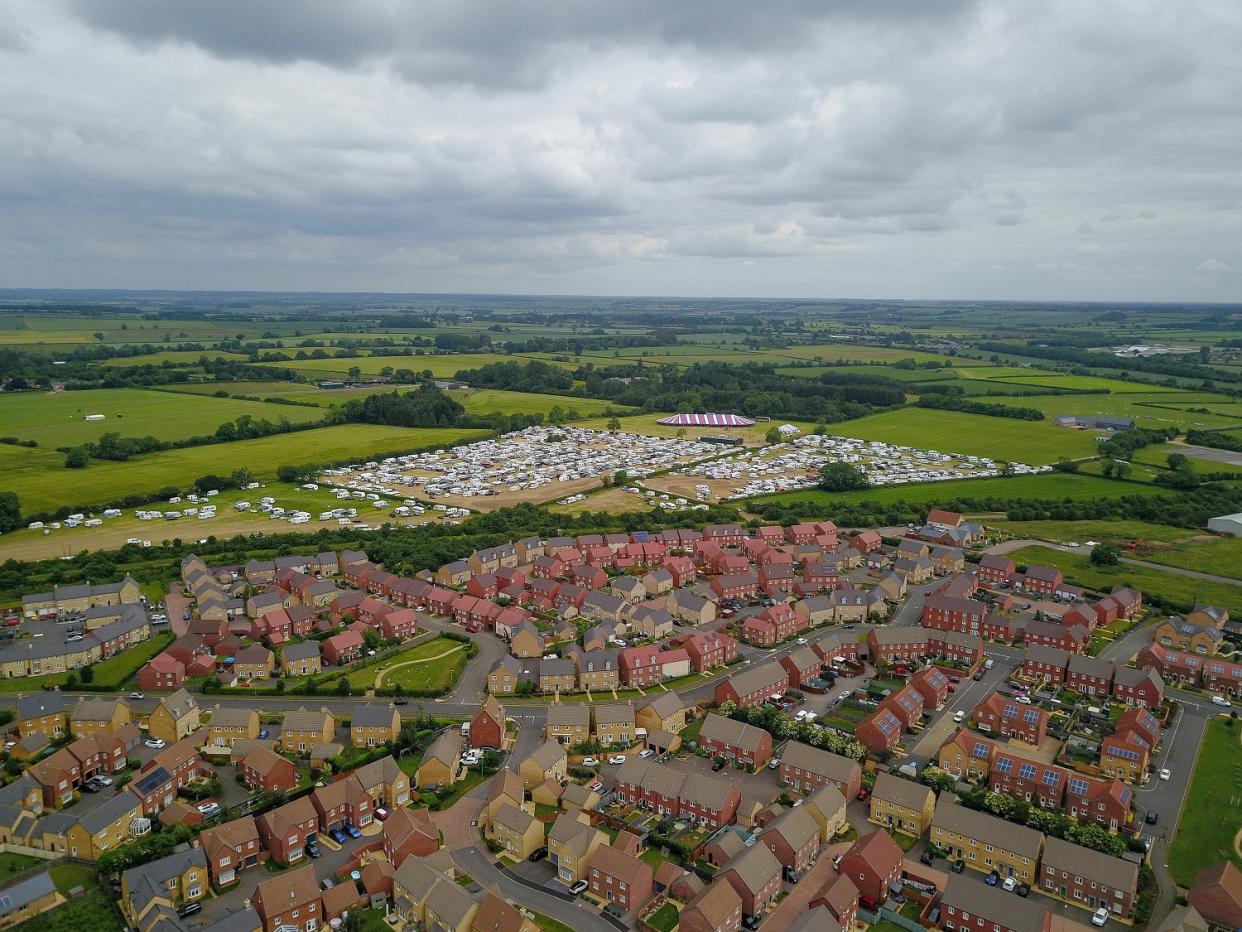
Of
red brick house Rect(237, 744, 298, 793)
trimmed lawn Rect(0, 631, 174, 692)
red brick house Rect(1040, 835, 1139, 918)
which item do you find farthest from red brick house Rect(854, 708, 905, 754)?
trimmed lawn Rect(0, 631, 174, 692)

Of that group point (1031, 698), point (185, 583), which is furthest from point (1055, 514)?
point (185, 583)

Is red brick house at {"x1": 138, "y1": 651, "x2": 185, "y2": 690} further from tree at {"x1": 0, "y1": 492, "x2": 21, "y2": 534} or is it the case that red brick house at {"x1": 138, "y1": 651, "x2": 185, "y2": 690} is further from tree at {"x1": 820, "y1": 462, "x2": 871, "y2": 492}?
tree at {"x1": 820, "y1": 462, "x2": 871, "y2": 492}

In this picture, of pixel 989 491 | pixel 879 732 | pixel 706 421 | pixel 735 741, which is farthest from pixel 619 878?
pixel 706 421

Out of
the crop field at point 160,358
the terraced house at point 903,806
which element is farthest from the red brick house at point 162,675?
the crop field at point 160,358

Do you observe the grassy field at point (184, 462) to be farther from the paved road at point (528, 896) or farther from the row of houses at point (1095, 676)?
the row of houses at point (1095, 676)

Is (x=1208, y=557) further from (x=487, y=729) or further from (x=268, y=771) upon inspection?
(x=268, y=771)

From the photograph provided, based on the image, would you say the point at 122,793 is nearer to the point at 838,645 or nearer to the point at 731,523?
the point at 838,645
